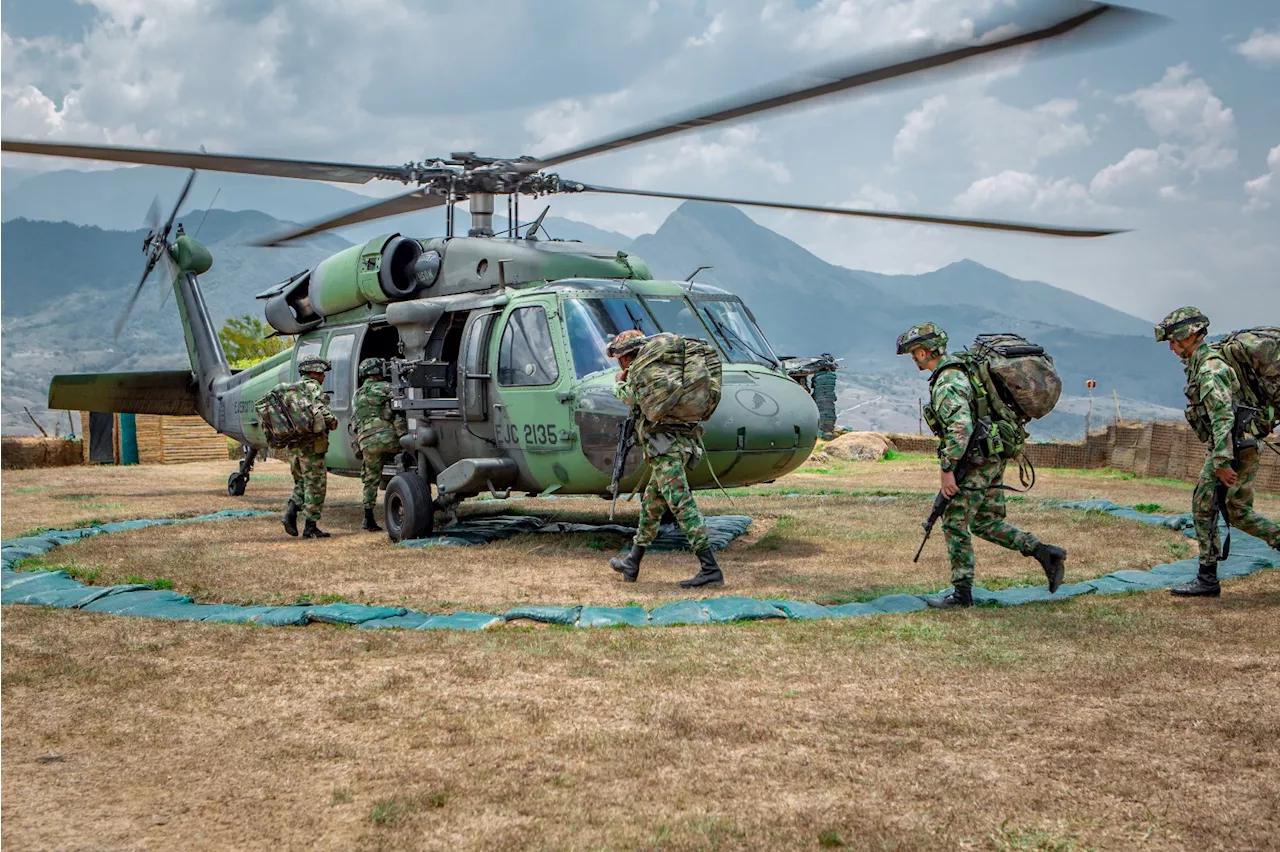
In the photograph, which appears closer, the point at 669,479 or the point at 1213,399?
the point at 1213,399

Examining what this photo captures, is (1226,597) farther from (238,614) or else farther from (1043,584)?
(238,614)

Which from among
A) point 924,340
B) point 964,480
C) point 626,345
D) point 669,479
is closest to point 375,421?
point 626,345

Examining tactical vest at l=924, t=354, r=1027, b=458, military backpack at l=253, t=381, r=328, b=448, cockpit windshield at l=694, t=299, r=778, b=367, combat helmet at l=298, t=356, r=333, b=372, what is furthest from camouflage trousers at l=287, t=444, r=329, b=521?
tactical vest at l=924, t=354, r=1027, b=458

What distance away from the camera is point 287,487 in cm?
1666

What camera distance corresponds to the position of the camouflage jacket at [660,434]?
23.9ft

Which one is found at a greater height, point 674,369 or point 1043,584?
point 674,369

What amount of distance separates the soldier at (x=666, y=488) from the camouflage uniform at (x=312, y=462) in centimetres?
381

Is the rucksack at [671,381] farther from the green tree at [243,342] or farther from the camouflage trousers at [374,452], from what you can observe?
the green tree at [243,342]

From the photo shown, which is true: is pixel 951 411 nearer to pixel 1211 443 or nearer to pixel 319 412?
pixel 1211 443

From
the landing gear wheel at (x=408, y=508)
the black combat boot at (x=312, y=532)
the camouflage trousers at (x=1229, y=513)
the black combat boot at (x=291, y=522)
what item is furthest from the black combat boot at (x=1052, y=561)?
the black combat boot at (x=291, y=522)

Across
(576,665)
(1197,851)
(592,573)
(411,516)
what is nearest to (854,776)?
(1197,851)

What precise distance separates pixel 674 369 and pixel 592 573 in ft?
5.53

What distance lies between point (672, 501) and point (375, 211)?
5.76 meters

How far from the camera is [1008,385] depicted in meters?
6.41
